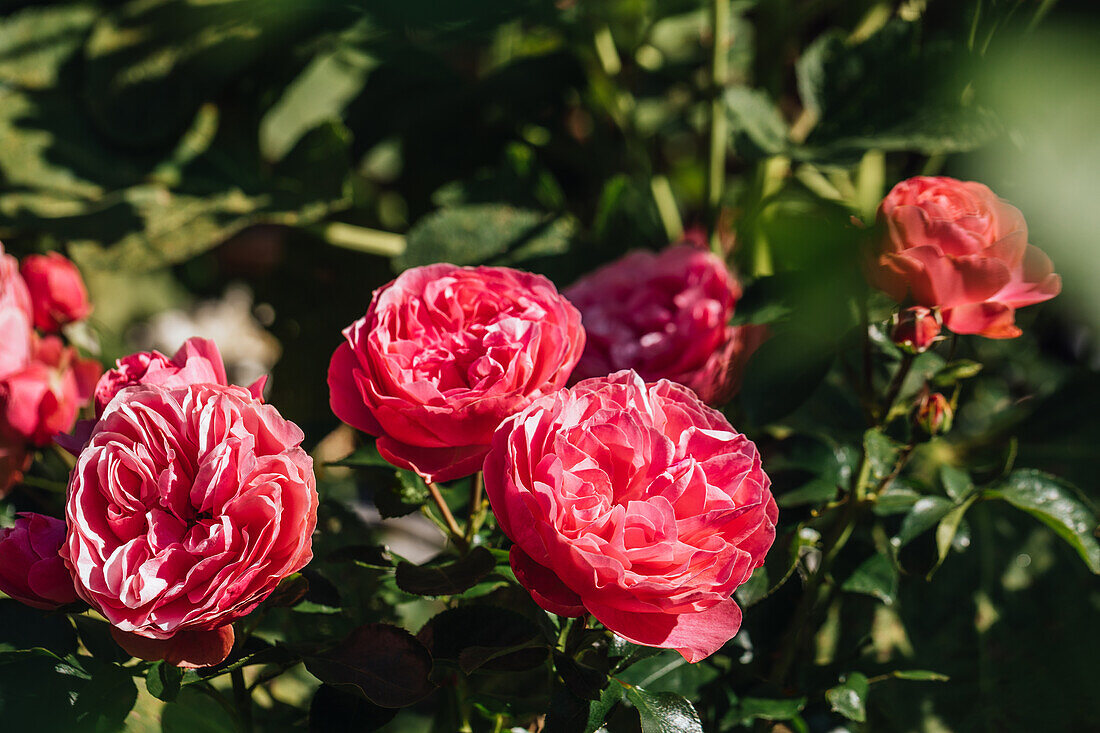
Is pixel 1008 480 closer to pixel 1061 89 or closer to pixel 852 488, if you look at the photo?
pixel 852 488

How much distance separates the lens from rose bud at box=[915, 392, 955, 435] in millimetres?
377

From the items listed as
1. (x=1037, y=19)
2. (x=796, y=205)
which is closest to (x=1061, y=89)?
(x=1037, y=19)

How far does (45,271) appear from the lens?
498 mm

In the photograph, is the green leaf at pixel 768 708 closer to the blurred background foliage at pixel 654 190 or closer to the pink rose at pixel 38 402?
the blurred background foliage at pixel 654 190

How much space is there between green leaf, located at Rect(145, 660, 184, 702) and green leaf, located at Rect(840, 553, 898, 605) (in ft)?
0.97

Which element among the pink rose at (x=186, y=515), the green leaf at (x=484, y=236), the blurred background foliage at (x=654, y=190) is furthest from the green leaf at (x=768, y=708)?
the green leaf at (x=484, y=236)

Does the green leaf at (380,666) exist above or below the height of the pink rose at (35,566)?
below

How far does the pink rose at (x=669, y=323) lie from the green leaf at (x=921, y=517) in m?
0.12

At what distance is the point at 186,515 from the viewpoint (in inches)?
12.5

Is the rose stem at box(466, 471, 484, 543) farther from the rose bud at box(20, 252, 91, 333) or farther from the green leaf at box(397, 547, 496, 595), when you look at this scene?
the rose bud at box(20, 252, 91, 333)

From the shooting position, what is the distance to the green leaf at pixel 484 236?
583mm

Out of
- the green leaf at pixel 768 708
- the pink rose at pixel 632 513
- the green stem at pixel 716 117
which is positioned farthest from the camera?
the green stem at pixel 716 117

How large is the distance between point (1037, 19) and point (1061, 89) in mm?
46

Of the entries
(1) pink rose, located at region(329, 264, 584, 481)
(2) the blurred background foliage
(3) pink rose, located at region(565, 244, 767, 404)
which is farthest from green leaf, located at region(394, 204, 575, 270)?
(1) pink rose, located at region(329, 264, 584, 481)
